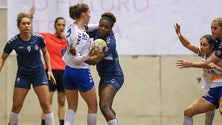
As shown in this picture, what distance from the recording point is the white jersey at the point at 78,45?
1041 cm

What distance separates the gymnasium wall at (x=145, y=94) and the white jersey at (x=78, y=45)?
3.75m

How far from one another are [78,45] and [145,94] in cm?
408

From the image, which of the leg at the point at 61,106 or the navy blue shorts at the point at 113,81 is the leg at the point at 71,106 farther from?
the leg at the point at 61,106

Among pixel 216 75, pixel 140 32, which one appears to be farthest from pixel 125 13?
pixel 216 75

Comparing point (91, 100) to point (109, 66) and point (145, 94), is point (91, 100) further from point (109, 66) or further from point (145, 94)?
point (145, 94)

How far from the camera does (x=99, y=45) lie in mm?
10453

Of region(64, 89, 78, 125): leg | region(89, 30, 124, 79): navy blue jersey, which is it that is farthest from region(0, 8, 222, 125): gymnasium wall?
region(64, 89, 78, 125): leg

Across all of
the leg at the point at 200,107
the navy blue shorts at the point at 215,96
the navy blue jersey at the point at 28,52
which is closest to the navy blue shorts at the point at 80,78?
the navy blue jersey at the point at 28,52

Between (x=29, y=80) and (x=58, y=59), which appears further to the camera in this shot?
(x=58, y=59)

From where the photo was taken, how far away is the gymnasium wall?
1428 cm

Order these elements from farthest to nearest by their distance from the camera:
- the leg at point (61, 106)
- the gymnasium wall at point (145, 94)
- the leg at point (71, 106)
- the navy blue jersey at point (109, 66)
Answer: the gymnasium wall at point (145, 94) < the leg at point (61, 106) < the navy blue jersey at point (109, 66) < the leg at point (71, 106)

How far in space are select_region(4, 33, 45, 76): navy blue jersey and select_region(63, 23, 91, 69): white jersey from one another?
3.91ft

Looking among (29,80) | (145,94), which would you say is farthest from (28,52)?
(145,94)

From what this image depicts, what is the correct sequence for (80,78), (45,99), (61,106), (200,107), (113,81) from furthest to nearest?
(61,106) < (45,99) < (113,81) < (80,78) < (200,107)
